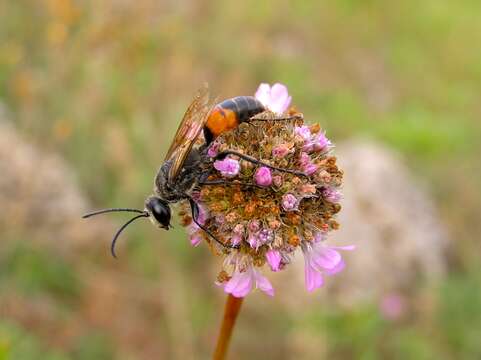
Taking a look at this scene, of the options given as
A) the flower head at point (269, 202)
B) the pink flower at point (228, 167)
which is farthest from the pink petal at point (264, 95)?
the pink flower at point (228, 167)

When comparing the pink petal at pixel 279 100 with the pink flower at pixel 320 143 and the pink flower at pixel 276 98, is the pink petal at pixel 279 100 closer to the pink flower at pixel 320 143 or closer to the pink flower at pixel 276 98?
the pink flower at pixel 276 98

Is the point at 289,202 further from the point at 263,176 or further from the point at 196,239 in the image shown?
the point at 196,239

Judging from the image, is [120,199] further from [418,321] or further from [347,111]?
[347,111]

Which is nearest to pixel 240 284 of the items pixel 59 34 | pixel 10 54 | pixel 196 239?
pixel 196 239

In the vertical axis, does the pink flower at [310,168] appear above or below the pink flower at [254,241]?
above

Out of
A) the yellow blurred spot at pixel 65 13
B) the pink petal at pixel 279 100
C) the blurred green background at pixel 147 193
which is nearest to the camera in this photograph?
the pink petal at pixel 279 100

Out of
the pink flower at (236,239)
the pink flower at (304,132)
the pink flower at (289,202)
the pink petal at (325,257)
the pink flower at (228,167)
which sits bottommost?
the pink petal at (325,257)

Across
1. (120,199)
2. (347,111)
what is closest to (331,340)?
(120,199)
